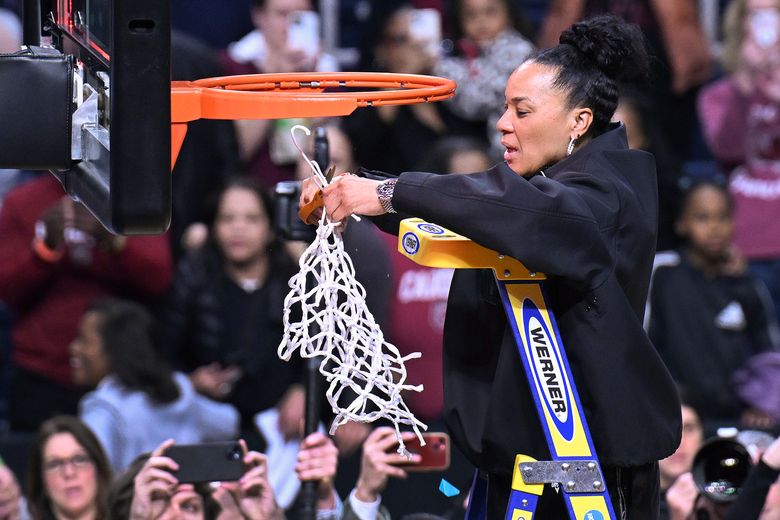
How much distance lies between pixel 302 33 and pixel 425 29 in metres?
0.60

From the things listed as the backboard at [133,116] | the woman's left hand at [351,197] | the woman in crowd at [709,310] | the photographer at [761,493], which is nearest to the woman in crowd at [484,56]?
the woman in crowd at [709,310]

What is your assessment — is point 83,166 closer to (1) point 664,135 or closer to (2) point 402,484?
(2) point 402,484

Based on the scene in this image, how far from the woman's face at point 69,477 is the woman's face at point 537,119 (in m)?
2.37

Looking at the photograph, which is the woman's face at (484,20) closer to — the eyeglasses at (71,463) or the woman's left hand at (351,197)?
the eyeglasses at (71,463)

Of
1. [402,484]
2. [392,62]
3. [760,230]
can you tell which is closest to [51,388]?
[402,484]

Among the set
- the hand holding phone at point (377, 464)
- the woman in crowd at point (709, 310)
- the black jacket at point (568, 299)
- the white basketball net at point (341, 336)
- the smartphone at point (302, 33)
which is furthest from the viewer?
the smartphone at point (302, 33)

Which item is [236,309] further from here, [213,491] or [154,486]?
[154,486]

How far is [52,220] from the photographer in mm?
6586

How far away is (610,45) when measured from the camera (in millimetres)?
3963

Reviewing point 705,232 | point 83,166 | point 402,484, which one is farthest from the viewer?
point 705,232

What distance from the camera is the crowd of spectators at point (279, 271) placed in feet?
19.0

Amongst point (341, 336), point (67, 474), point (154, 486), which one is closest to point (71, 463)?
point (67, 474)

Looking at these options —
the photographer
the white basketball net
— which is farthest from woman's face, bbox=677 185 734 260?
the white basketball net

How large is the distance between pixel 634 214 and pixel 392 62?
3.74m
